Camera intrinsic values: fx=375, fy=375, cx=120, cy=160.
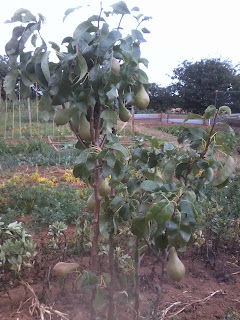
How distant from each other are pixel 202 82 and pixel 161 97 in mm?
3518

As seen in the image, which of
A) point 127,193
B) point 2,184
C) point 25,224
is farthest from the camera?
point 2,184

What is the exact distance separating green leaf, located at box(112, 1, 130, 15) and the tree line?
19.0 meters

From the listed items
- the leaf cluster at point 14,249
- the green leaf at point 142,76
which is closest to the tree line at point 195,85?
the leaf cluster at point 14,249

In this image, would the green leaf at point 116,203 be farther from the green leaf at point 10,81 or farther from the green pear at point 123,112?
the green leaf at point 10,81

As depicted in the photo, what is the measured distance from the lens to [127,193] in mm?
1806

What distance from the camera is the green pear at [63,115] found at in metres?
1.57

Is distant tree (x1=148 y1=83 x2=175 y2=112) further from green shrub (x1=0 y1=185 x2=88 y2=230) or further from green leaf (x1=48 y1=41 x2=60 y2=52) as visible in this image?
green leaf (x1=48 y1=41 x2=60 y2=52)

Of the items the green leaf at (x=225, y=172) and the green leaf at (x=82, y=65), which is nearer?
the green leaf at (x=82, y=65)

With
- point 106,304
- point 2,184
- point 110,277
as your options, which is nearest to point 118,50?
point 110,277

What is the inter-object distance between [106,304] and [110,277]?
0.58 ft

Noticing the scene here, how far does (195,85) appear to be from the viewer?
22172 millimetres

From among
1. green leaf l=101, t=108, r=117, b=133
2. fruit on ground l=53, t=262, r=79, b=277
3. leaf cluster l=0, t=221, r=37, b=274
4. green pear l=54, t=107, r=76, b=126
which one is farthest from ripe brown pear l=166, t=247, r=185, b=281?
leaf cluster l=0, t=221, r=37, b=274

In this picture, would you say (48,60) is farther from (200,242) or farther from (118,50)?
(200,242)

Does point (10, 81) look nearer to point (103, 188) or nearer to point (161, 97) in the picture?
point (103, 188)
